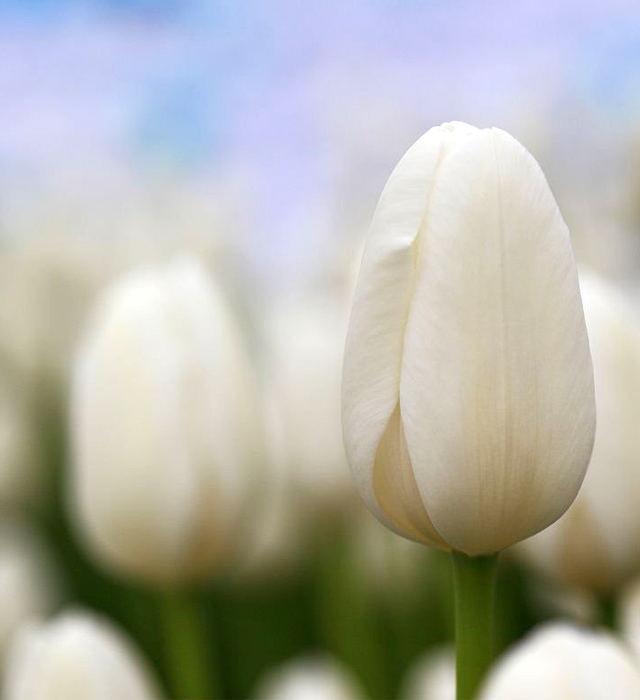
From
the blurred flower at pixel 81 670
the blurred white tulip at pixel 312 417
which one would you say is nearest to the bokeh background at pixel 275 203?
the blurred white tulip at pixel 312 417

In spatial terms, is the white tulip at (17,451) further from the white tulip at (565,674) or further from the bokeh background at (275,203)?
the white tulip at (565,674)

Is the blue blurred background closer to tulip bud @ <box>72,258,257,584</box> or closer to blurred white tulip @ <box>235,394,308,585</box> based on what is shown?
blurred white tulip @ <box>235,394,308,585</box>

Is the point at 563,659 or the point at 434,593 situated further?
the point at 434,593

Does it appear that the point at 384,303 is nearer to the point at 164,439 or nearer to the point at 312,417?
the point at 164,439

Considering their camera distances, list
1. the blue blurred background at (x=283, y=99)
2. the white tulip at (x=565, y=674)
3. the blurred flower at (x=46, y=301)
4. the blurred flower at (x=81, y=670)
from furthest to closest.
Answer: the blue blurred background at (x=283, y=99) < the blurred flower at (x=46, y=301) < the blurred flower at (x=81, y=670) < the white tulip at (x=565, y=674)

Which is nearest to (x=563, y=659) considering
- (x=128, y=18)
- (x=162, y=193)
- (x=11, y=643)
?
(x=11, y=643)

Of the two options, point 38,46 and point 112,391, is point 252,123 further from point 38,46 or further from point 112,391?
point 112,391
